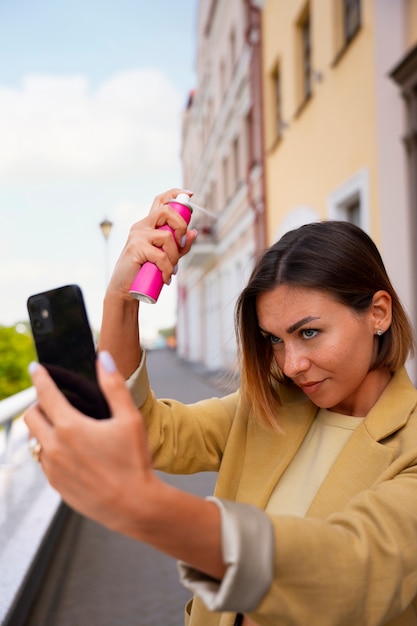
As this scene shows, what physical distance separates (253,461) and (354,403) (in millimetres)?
273

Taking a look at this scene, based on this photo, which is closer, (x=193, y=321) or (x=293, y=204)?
(x=293, y=204)

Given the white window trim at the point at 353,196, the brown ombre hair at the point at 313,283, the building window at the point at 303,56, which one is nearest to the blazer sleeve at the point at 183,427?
the brown ombre hair at the point at 313,283

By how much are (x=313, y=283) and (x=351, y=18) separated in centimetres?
834

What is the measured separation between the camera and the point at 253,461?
1.78 metres

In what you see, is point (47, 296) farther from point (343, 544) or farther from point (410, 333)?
point (410, 333)

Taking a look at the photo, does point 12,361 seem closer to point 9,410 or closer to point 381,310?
point 9,410

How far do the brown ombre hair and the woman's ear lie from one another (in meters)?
0.02

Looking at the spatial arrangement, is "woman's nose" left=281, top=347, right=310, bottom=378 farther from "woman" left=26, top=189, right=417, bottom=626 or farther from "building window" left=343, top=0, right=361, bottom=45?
"building window" left=343, top=0, right=361, bottom=45

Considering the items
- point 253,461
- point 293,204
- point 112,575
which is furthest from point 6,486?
point 293,204

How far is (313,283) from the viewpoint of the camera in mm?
1643

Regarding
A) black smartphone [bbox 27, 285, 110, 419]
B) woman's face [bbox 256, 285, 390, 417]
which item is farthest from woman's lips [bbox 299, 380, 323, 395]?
black smartphone [bbox 27, 285, 110, 419]

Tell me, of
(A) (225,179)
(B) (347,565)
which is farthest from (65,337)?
(A) (225,179)

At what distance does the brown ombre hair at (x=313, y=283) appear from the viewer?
1.66m

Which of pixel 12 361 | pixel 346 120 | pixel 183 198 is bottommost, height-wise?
pixel 12 361
